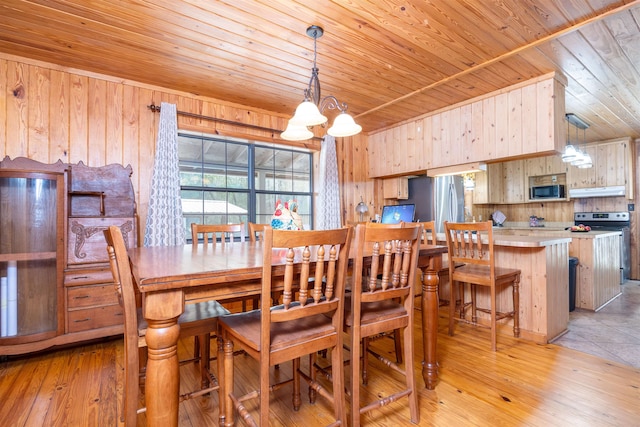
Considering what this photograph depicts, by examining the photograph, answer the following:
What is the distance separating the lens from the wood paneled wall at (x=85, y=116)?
99.3 inches

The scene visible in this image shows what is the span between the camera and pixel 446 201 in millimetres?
4453

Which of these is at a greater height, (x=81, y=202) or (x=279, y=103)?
(x=279, y=103)

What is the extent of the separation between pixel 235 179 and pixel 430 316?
273 centimetres

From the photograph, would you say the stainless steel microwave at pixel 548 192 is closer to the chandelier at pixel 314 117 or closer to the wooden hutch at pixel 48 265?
the chandelier at pixel 314 117

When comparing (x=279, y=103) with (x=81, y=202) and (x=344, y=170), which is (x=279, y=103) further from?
(x=81, y=202)

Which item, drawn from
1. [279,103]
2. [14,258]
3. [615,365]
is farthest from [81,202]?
[615,365]

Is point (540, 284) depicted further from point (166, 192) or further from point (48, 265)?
point (48, 265)

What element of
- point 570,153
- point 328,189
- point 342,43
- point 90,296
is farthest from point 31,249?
point 570,153

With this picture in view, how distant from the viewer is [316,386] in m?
1.46

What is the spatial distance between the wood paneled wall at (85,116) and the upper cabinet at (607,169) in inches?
229

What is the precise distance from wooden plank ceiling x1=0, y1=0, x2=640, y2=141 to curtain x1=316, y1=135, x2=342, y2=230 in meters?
0.94

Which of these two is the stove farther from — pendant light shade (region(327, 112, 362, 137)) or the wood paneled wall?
the wood paneled wall

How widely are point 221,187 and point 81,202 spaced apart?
133 centimetres

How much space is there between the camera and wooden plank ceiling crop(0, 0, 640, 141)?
1.97 metres
